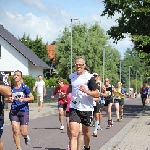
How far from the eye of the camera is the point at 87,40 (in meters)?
75.6

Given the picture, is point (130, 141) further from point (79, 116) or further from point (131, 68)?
point (131, 68)

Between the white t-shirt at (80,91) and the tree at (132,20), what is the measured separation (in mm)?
18641

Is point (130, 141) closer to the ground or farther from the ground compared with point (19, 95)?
closer to the ground

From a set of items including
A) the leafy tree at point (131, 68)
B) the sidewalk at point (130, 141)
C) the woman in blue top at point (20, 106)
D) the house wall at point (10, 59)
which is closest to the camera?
the woman in blue top at point (20, 106)

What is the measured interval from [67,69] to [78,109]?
67.4 metres

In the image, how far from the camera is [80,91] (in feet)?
28.5

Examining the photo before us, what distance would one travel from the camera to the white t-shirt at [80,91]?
8.67 meters

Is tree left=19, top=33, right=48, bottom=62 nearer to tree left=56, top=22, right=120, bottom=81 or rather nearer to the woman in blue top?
tree left=56, top=22, right=120, bottom=81

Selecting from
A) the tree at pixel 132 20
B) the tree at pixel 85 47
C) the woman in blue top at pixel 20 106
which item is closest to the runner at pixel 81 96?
the woman in blue top at pixel 20 106

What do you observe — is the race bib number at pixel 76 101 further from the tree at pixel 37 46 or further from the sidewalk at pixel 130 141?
the tree at pixel 37 46

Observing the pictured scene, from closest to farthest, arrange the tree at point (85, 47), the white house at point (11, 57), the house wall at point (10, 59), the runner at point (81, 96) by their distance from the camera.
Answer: the runner at point (81, 96)
the white house at point (11, 57)
the house wall at point (10, 59)
the tree at point (85, 47)

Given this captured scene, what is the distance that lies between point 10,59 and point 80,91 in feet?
126

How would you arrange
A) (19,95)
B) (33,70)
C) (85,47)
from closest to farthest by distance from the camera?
(19,95) → (33,70) → (85,47)

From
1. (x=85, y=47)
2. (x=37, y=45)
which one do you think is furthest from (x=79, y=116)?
(x=85, y=47)
